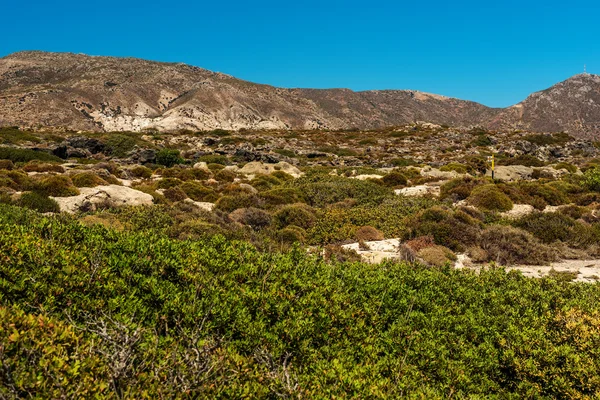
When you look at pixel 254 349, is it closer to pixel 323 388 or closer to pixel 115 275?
pixel 323 388

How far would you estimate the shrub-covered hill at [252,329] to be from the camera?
300 cm

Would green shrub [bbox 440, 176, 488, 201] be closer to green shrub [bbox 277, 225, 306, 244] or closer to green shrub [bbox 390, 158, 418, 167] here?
green shrub [bbox 277, 225, 306, 244]

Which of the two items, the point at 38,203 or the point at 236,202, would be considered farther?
the point at 236,202

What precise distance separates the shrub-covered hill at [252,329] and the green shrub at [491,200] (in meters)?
12.9

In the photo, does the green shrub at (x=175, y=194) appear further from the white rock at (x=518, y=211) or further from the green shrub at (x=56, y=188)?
the white rock at (x=518, y=211)

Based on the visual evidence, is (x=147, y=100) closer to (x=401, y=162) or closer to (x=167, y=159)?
(x=167, y=159)

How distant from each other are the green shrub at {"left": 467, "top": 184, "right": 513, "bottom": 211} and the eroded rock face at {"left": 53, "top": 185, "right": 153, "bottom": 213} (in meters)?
16.3

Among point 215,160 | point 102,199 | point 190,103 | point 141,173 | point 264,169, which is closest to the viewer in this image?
point 102,199

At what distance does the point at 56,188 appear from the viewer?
57.0 ft

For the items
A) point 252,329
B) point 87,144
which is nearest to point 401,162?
point 87,144

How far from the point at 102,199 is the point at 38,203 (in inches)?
102

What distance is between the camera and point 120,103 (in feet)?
354

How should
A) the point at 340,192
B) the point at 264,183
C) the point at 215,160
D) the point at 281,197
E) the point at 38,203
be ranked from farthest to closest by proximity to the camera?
the point at 215,160
the point at 264,183
the point at 340,192
the point at 281,197
the point at 38,203

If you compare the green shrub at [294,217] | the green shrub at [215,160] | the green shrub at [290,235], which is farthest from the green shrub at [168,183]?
the green shrub at [215,160]
